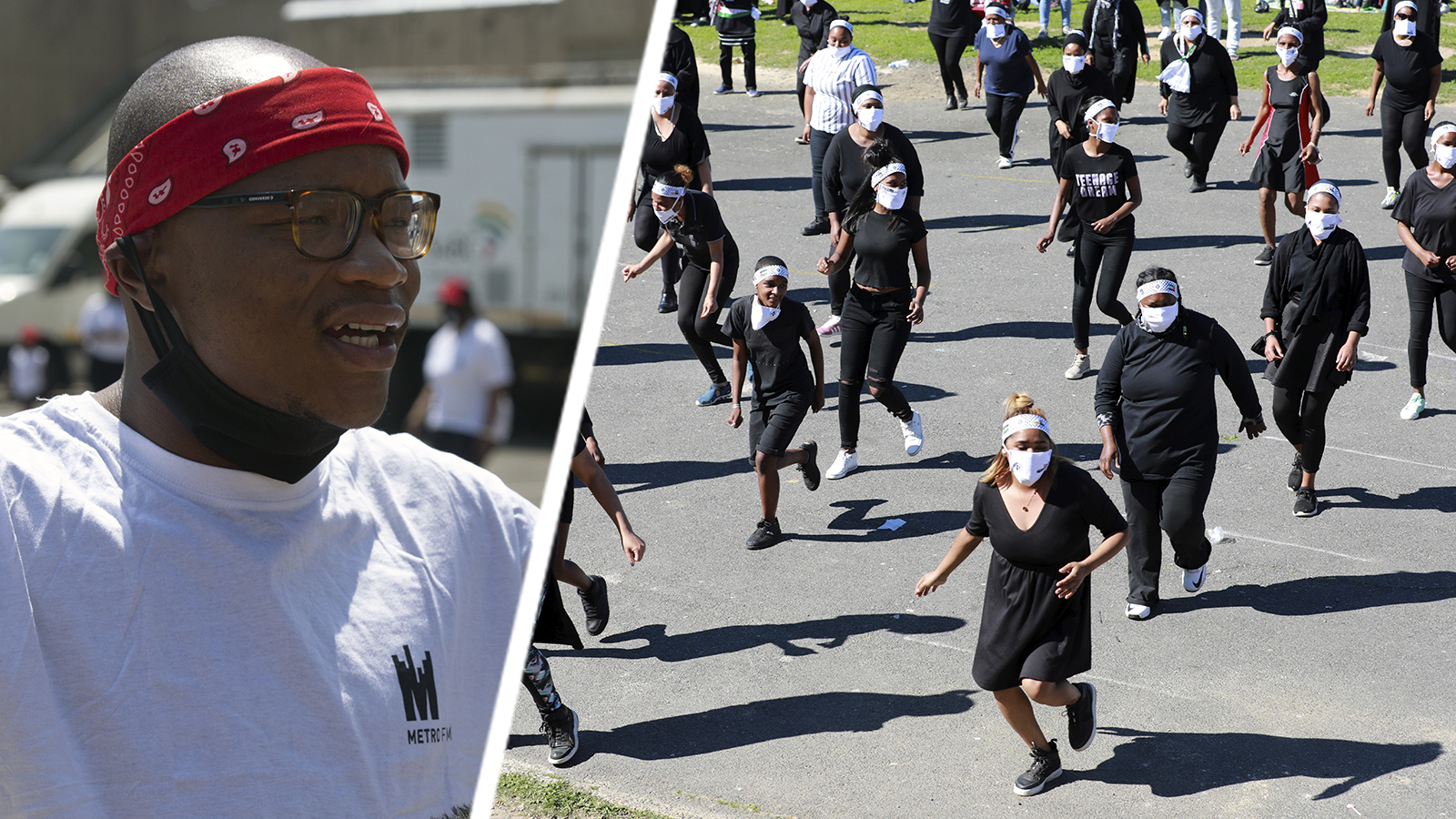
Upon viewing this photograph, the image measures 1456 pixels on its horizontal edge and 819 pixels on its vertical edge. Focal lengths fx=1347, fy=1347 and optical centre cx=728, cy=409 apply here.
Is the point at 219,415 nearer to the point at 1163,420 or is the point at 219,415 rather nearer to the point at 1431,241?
the point at 1163,420

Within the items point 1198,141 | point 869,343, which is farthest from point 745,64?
point 869,343

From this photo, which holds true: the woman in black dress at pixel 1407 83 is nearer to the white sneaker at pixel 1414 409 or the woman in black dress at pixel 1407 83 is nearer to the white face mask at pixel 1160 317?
the white sneaker at pixel 1414 409

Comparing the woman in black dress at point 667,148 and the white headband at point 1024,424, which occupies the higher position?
the woman in black dress at point 667,148

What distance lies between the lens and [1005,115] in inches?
575

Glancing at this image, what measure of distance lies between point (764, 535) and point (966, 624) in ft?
4.27

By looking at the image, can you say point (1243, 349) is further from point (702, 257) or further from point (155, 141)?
point (155, 141)

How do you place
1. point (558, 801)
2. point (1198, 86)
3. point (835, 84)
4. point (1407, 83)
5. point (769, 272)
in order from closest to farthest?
point (558, 801)
point (769, 272)
point (835, 84)
point (1407, 83)
point (1198, 86)

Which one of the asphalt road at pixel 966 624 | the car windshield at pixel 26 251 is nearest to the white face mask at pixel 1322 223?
the asphalt road at pixel 966 624

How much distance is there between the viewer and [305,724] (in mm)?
922

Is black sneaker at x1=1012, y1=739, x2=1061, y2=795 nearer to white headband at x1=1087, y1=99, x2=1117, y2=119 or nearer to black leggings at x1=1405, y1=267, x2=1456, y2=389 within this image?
black leggings at x1=1405, y1=267, x2=1456, y2=389

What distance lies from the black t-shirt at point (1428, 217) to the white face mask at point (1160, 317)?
287 cm

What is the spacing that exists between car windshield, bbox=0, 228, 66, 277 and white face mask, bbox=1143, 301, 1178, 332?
5.82m

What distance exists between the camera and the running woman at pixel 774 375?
708 centimetres

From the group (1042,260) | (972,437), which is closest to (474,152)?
(972,437)
